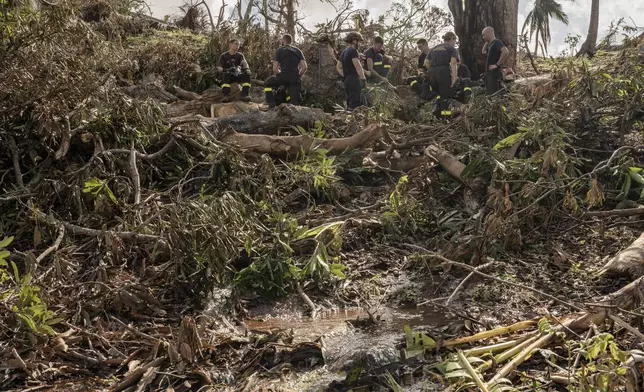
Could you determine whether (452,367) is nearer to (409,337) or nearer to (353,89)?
(409,337)

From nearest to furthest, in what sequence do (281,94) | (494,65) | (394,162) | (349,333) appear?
(349,333), (394,162), (494,65), (281,94)

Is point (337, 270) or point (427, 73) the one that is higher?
point (427, 73)

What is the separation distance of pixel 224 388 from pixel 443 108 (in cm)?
700

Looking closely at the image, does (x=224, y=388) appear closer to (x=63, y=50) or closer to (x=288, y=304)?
(x=288, y=304)

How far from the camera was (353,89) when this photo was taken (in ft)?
32.3

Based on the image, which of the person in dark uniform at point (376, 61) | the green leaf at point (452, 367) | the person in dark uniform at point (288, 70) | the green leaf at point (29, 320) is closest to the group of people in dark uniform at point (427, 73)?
the person in dark uniform at point (288, 70)

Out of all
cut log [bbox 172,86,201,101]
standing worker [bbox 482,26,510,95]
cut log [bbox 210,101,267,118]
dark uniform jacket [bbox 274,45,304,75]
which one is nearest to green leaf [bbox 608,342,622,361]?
standing worker [bbox 482,26,510,95]

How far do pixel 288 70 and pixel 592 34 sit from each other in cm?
1188

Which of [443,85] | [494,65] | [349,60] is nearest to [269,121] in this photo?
[349,60]

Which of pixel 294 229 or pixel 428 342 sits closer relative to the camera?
pixel 428 342

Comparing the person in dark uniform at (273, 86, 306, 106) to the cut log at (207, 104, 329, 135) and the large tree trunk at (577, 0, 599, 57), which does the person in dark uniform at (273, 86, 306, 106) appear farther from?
the large tree trunk at (577, 0, 599, 57)

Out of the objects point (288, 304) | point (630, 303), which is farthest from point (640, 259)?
point (288, 304)

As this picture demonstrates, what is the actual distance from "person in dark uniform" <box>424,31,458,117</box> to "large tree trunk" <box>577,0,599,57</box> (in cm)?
807

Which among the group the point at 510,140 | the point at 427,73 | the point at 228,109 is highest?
the point at 427,73
